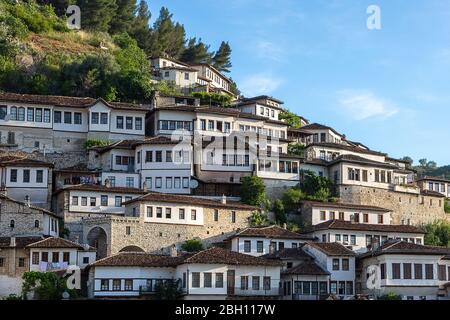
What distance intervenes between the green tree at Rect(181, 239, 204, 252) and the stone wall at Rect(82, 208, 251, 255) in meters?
0.44

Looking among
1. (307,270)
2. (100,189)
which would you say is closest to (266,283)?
(307,270)

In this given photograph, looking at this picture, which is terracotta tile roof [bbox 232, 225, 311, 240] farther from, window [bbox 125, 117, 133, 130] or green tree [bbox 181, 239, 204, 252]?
window [bbox 125, 117, 133, 130]

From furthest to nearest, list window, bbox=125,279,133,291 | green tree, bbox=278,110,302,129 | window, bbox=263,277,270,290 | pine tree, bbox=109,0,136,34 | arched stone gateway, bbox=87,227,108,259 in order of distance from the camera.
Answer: pine tree, bbox=109,0,136,34, green tree, bbox=278,110,302,129, arched stone gateway, bbox=87,227,108,259, window, bbox=263,277,270,290, window, bbox=125,279,133,291

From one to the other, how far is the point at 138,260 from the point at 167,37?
60845 mm

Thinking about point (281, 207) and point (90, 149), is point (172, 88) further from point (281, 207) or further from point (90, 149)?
point (281, 207)

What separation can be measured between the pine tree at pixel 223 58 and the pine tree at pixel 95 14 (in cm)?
1835

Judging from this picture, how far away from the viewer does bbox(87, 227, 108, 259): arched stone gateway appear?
54.1 meters

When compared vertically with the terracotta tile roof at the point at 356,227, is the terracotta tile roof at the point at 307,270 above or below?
below

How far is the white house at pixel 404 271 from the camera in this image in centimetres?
5175

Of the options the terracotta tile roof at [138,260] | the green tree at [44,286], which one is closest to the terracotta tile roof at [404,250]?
the terracotta tile roof at [138,260]

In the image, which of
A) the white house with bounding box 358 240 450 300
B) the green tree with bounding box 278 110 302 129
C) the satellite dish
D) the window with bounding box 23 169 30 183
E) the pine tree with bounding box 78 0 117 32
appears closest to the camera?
the white house with bounding box 358 240 450 300

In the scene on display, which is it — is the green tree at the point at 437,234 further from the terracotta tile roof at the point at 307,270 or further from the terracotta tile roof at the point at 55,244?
the terracotta tile roof at the point at 55,244

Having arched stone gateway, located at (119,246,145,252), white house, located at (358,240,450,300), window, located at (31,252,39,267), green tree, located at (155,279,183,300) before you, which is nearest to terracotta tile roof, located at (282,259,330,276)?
white house, located at (358,240,450,300)

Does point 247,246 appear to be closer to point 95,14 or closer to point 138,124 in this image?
point 138,124
